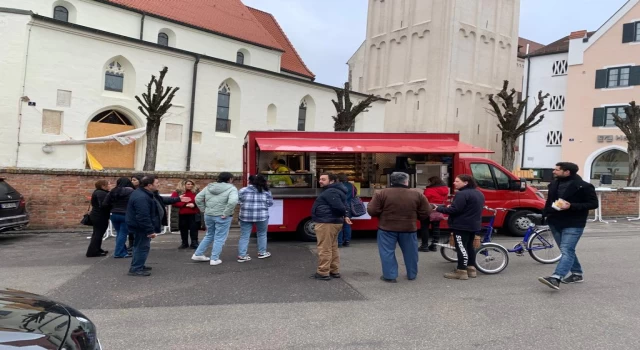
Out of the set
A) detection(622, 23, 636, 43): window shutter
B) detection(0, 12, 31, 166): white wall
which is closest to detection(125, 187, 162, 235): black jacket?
detection(0, 12, 31, 166): white wall

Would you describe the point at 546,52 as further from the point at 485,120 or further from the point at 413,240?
the point at 413,240

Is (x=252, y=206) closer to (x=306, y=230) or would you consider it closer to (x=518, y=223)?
(x=306, y=230)

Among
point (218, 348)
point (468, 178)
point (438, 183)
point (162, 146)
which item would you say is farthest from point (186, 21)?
point (218, 348)

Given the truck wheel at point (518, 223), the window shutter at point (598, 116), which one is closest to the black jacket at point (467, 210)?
the truck wheel at point (518, 223)

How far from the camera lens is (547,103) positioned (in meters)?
34.1

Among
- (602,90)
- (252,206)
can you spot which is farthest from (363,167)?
(602,90)

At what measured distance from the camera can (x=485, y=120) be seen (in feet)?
120

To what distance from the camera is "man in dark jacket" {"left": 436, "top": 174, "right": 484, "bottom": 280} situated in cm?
646

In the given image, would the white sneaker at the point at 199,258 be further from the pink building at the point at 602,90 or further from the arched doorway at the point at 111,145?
the pink building at the point at 602,90

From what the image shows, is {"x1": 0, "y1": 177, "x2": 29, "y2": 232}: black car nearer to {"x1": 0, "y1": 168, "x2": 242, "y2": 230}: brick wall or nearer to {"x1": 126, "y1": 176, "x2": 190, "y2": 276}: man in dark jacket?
{"x1": 0, "y1": 168, "x2": 242, "y2": 230}: brick wall

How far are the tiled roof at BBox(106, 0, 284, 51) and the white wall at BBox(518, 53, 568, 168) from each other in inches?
832

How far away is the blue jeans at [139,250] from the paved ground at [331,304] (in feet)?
0.87

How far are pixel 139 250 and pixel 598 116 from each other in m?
32.4

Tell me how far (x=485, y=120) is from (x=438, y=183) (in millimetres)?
30132
